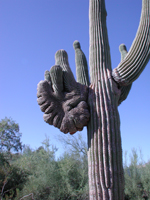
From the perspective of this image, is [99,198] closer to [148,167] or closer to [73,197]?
[73,197]

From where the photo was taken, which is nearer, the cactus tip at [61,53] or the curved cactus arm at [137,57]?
the curved cactus arm at [137,57]

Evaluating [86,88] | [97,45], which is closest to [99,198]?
[86,88]

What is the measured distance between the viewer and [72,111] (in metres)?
2.96

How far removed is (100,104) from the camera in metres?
2.93

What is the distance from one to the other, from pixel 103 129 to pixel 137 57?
4.18ft

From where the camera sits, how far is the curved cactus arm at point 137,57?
2984 mm

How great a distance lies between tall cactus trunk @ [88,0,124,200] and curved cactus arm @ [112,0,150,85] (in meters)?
0.17

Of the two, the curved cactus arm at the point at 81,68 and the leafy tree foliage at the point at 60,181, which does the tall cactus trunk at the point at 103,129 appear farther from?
the leafy tree foliage at the point at 60,181

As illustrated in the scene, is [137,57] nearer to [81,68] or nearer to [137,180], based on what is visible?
[81,68]

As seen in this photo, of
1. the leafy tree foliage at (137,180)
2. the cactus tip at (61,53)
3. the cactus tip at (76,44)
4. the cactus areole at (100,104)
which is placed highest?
the cactus tip at (76,44)

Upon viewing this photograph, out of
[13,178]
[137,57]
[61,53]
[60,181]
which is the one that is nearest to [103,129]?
[137,57]

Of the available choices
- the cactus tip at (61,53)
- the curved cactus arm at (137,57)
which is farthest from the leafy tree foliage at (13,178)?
the curved cactus arm at (137,57)

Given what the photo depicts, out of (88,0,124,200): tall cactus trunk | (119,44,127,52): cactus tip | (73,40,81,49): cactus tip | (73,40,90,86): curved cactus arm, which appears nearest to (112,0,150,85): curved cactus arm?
(88,0,124,200): tall cactus trunk

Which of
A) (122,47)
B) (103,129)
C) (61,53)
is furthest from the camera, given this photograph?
(122,47)
